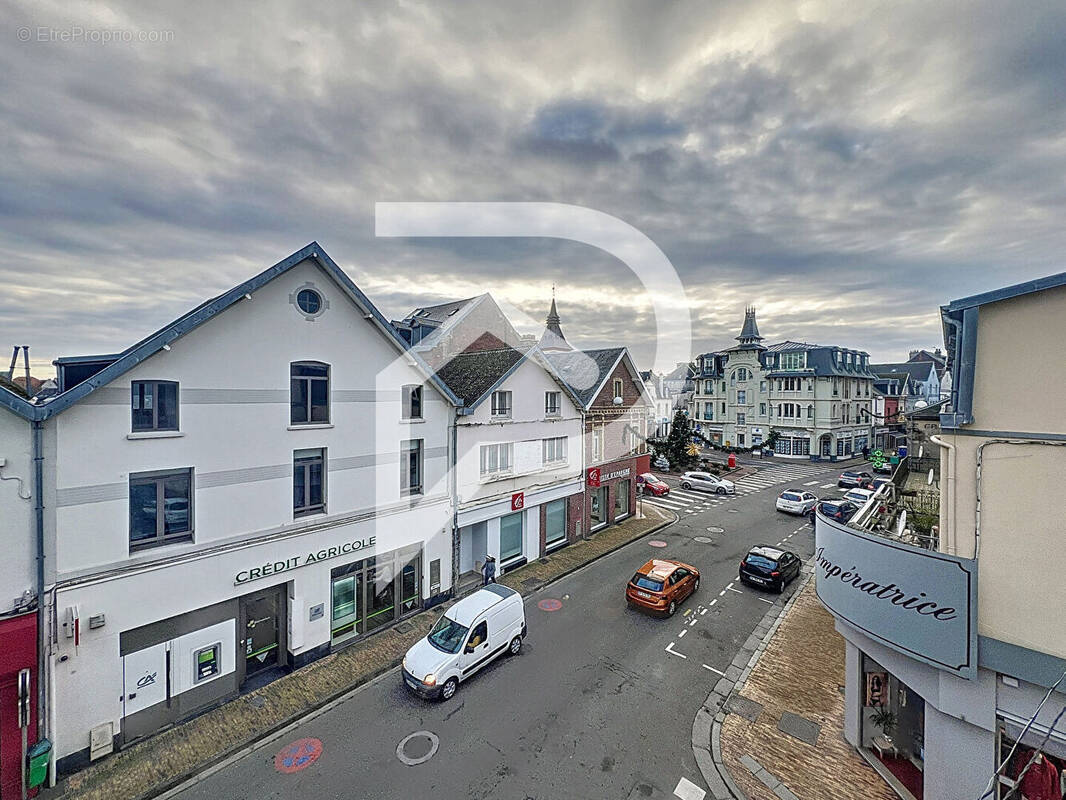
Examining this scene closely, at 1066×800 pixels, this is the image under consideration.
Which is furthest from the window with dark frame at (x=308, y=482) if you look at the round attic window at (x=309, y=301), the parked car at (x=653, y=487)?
the parked car at (x=653, y=487)

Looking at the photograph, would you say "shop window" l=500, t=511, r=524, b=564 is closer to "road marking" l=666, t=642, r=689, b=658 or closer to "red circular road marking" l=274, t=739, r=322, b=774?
"road marking" l=666, t=642, r=689, b=658

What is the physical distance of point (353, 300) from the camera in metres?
13.7

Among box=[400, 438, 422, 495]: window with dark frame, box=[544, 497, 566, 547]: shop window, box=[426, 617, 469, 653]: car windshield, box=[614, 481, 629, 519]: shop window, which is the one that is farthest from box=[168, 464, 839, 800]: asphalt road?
box=[614, 481, 629, 519]: shop window

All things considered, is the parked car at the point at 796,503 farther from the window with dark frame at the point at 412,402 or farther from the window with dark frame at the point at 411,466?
the window with dark frame at the point at 412,402

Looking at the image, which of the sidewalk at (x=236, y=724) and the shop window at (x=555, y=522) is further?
the shop window at (x=555, y=522)

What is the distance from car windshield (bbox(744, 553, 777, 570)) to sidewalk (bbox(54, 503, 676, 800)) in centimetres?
1224

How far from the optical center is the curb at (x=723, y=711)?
9.14 m

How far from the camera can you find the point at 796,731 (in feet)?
34.6

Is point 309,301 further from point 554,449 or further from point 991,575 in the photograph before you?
point 991,575

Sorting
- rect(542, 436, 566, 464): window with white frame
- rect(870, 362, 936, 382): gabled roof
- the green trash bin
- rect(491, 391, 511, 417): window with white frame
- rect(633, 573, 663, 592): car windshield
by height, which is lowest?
the green trash bin

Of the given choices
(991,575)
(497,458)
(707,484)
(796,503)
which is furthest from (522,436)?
(707,484)

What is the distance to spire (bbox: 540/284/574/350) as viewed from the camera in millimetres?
45625

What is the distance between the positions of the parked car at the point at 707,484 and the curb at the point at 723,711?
18426 mm

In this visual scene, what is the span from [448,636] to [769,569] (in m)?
12.5
